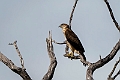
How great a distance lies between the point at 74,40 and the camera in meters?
11.8

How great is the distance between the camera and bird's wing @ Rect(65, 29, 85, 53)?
37.4 feet

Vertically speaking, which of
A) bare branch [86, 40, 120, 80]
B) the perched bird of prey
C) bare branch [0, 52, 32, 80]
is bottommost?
bare branch [86, 40, 120, 80]

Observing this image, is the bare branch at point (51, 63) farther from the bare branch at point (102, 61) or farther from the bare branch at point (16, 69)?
the bare branch at point (102, 61)

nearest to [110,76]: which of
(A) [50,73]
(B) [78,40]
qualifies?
(A) [50,73]

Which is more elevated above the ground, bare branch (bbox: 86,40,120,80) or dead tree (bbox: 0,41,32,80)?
dead tree (bbox: 0,41,32,80)

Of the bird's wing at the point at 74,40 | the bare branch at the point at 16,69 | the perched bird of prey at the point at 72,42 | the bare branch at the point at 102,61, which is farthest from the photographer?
the bird's wing at the point at 74,40

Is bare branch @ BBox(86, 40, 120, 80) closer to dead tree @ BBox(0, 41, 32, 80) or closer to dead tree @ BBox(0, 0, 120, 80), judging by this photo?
dead tree @ BBox(0, 0, 120, 80)

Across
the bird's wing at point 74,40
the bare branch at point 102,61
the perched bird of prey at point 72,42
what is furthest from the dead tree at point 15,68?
the bird's wing at point 74,40

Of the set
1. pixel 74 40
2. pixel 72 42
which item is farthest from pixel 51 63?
pixel 74 40

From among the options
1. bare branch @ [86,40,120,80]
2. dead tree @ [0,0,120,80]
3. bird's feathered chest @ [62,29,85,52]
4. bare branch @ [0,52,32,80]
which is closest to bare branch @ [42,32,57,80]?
dead tree @ [0,0,120,80]

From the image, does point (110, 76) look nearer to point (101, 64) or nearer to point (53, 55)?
point (101, 64)

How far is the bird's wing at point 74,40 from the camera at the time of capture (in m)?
11.4

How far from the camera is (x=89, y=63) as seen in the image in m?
5.80

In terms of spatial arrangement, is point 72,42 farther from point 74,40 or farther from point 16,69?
point 16,69
